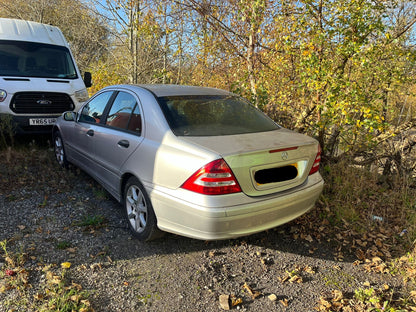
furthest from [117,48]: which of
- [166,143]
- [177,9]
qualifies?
[166,143]

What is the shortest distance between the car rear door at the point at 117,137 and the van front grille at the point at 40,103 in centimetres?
290

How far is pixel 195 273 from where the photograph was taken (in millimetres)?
2762

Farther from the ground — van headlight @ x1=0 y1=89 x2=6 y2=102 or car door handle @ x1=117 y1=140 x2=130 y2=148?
car door handle @ x1=117 y1=140 x2=130 y2=148

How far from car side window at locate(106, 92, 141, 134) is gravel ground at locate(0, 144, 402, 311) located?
1142mm

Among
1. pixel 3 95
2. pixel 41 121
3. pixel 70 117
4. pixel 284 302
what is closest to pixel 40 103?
pixel 41 121

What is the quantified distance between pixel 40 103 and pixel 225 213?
5207 mm

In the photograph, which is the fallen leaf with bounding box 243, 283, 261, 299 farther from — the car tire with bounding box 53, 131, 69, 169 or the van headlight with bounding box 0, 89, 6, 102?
the van headlight with bounding box 0, 89, 6, 102

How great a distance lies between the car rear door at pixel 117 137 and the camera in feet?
10.6

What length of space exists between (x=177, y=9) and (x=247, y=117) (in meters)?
3.80

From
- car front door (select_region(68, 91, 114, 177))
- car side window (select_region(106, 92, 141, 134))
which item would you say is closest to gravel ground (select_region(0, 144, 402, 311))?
car front door (select_region(68, 91, 114, 177))

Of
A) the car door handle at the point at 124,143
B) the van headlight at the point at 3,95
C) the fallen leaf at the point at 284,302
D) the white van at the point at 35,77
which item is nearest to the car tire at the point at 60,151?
the white van at the point at 35,77

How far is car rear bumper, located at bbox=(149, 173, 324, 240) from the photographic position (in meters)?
2.43

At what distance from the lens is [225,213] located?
7.95 feet

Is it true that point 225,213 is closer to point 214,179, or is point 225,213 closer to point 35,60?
point 214,179
